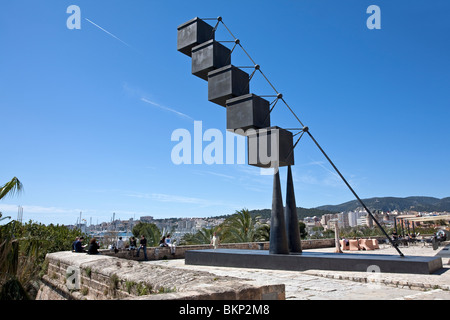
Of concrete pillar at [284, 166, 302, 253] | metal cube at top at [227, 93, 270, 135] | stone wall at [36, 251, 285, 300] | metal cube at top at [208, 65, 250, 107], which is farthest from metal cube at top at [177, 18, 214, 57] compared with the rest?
stone wall at [36, 251, 285, 300]

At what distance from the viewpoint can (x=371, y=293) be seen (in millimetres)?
7023

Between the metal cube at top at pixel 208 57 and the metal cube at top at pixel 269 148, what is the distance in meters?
3.44

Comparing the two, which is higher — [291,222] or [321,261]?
[291,222]

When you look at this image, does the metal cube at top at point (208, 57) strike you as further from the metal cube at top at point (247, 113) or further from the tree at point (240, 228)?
the tree at point (240, 228)

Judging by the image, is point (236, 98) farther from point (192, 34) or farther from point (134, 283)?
point (134, 283)

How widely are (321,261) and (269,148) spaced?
4520mm

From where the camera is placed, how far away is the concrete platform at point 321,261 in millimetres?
9375

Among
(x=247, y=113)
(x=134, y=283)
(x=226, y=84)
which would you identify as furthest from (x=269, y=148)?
(x=134, y=283)

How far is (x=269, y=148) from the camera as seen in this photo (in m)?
12.2

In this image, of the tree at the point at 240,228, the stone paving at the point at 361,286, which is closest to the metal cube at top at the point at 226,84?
the stone paving at the point at 361,286

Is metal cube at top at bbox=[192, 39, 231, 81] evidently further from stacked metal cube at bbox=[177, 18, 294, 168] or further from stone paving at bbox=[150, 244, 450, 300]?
stone paving at bbox=[150, 244, 450, 300]
